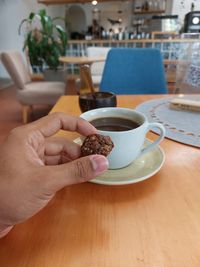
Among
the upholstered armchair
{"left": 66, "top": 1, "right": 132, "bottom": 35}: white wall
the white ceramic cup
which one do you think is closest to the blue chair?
the white ceramic cup

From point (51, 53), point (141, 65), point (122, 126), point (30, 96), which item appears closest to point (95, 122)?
point (122, 126)

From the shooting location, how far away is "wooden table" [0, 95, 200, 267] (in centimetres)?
24

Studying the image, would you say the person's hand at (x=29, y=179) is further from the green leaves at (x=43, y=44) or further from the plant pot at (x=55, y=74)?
the plant pot at (x=55, y=74)

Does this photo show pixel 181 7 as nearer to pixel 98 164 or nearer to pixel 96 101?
pixel 96 101

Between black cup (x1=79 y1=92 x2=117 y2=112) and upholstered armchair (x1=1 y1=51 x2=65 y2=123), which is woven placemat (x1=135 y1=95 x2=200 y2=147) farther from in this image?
upholstered armchair (x1=1 y1=51 x2=65 y2=123)

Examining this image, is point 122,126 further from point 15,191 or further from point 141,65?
point 141,65

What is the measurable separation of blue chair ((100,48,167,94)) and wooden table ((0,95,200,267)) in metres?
0.82

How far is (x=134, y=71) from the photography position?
113 cm

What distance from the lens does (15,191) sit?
0.85 ft

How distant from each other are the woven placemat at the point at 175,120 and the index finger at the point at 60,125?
0.23m

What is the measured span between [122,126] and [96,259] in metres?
0.23

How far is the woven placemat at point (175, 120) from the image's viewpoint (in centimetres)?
50

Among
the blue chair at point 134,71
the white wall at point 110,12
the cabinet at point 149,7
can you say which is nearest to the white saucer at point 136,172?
the blue chair at point 134,71

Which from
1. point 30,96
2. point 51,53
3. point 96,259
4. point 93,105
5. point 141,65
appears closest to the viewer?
point 96,259
